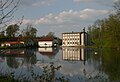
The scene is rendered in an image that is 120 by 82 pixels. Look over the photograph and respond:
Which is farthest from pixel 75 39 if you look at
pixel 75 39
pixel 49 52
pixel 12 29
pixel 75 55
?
pixel 12 29

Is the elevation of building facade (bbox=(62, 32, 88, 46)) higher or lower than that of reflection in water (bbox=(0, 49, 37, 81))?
higher

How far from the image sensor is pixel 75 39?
134 meters

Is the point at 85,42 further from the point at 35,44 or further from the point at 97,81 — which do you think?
the point at 97,81

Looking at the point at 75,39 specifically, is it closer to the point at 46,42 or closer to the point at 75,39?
the point at 75,39

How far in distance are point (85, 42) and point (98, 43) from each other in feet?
116

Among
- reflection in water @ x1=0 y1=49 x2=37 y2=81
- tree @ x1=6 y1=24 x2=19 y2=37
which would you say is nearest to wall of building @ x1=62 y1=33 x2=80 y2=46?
reflection in water @ x1=0 y1=49 x2=37 y2=81

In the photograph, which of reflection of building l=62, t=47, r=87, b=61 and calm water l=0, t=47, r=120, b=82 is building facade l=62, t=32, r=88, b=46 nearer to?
reflection of building l=62, t=47, r=87, b=61

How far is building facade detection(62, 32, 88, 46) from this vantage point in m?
132

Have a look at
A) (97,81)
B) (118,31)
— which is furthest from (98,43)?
(97,81)

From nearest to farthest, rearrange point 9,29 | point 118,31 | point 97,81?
point 9,29
point 97,81
point 118,31

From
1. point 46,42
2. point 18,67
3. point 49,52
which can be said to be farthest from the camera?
point 46,42

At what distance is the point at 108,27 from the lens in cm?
6700

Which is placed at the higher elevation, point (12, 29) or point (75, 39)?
point (75, 39)

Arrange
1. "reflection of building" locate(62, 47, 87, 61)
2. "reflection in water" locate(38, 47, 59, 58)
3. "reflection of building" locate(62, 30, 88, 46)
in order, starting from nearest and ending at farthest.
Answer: "reflection of building" locate(62, 47, 87, 61), "reflection in water" locate(38, 47, 59, 58), "reflection of building" locate(62, 30, 88, 46)
